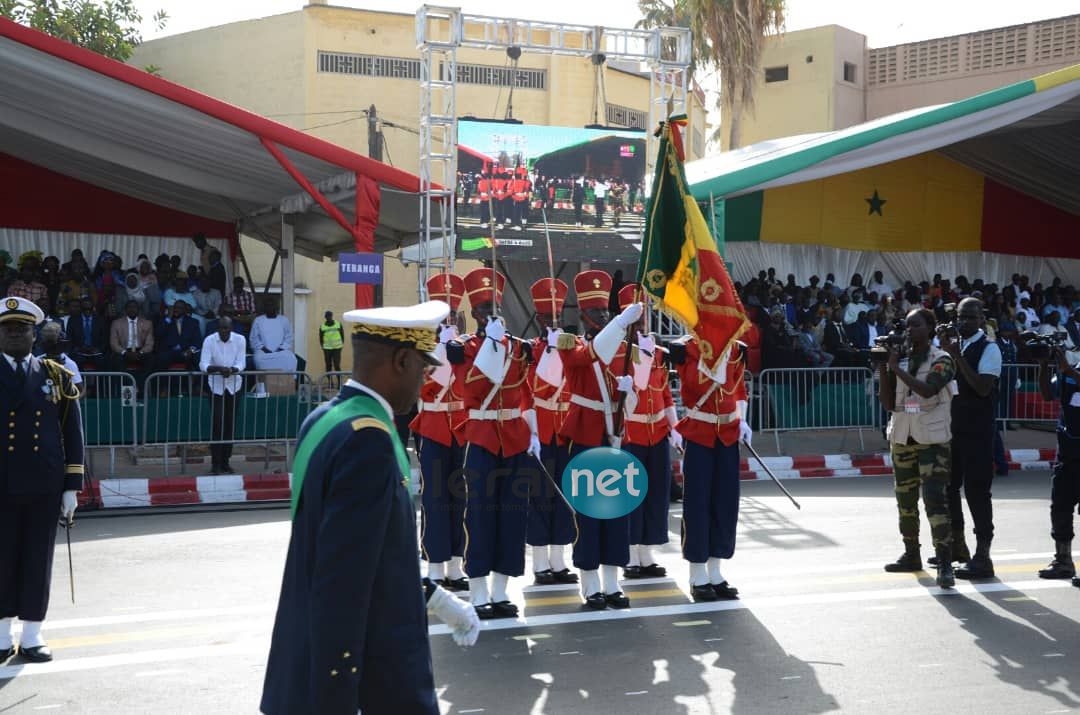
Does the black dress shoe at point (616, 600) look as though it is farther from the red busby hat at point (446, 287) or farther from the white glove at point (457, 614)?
the white glove at point (457, 614)

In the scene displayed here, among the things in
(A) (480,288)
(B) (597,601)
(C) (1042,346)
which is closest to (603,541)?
(B) (597,601)

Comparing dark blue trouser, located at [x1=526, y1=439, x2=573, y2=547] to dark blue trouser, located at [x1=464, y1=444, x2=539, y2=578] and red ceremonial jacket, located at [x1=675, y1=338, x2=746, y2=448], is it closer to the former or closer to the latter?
dark blue trouser, located at [x1=464, y1=444, x2=539, y2=578]

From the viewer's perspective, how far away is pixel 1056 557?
8.33m

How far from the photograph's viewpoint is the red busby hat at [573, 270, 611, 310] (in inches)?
307

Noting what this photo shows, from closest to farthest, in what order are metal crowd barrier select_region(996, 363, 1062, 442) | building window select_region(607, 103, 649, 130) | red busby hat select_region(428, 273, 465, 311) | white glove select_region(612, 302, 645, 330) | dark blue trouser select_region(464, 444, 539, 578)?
white glove select_region(612, 302, 645, 330)
dark blue trouser select_region(464, 444, 539, 578)
red busby hat select_region(428, 273, 465, 311)
metal crowd barrier select_region(996, 363, 1062, 442)
building window select_region(607, 103, 649, 130)

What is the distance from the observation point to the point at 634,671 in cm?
A: 616

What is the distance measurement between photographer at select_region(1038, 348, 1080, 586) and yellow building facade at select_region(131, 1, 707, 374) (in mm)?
23968

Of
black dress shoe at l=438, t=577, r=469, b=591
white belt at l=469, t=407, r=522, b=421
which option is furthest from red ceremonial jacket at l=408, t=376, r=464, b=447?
black dress shoe at l=438, t=577, r=469, b=591

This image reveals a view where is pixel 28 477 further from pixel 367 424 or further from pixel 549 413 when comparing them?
pixel 367 424

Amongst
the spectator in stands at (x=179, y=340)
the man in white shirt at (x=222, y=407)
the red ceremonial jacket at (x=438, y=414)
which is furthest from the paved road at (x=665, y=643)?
the spectator in stands at (x=179, y=340)

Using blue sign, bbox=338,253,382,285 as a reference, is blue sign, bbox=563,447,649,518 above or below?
below

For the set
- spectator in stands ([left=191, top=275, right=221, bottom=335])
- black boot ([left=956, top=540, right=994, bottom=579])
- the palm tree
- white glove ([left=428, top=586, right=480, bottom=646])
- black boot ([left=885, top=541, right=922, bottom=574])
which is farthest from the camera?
the palm tree

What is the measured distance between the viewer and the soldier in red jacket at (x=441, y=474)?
784cm

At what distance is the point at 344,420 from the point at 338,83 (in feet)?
99.5
